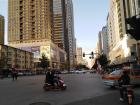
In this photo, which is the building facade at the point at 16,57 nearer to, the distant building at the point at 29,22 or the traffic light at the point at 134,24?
the distant building at the point at 29,22

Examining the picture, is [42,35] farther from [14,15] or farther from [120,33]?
[120,33]

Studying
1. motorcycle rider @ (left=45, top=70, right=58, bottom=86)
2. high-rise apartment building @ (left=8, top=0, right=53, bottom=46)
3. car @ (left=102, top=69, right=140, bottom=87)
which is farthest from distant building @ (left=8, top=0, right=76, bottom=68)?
motorcycle rider @ (left=45, top=70, right=58, bottom=86)

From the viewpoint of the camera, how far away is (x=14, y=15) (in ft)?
566

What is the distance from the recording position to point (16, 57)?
139 m

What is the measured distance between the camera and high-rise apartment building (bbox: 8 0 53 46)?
550 ft

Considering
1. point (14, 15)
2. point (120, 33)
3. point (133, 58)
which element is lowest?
point (133, 58)

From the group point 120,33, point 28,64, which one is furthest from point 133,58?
point 28,64

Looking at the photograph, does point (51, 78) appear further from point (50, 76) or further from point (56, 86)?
point (56, 86)

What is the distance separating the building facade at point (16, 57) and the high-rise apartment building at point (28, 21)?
560 inches

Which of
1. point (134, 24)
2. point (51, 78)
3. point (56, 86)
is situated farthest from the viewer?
point (56, 86)

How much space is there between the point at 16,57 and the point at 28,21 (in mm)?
37575

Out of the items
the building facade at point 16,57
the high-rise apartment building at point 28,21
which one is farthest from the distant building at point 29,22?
the building facade at point 16,57

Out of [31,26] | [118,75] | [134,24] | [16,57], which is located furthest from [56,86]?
[31,26]

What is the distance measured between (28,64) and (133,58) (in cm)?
9832
